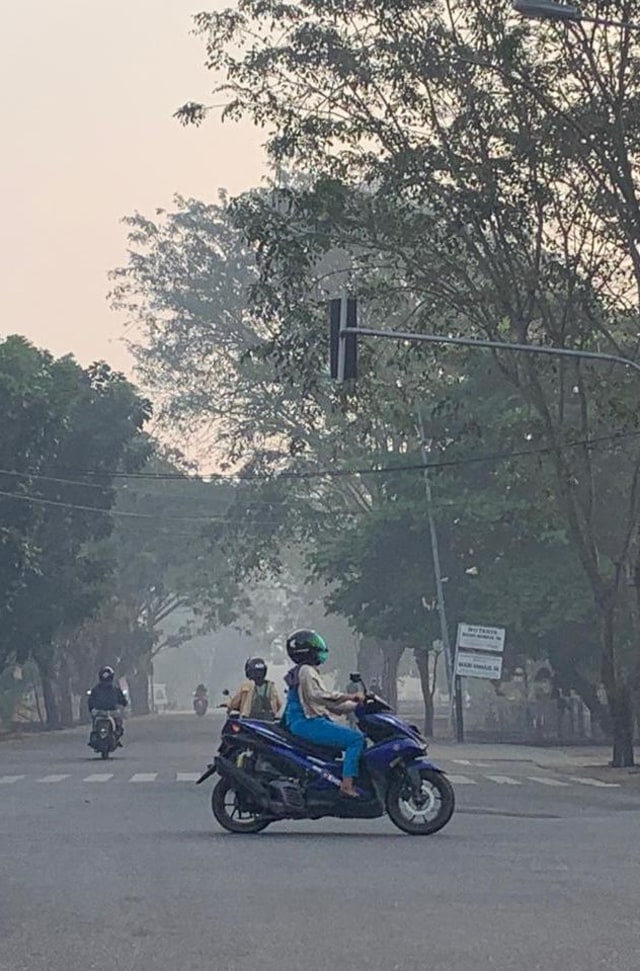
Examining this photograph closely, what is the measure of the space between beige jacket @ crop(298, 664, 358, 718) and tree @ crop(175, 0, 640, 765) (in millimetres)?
16234

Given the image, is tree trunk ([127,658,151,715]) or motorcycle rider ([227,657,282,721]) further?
tree trunk ([127,658,151,715])

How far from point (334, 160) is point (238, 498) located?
35.8 metres

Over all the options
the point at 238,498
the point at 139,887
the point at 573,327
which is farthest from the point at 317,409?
the point at 139,887

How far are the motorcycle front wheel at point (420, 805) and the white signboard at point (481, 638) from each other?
113ft


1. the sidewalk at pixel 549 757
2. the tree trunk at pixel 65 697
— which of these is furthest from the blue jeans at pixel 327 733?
the tree trunk at pixel 65 697

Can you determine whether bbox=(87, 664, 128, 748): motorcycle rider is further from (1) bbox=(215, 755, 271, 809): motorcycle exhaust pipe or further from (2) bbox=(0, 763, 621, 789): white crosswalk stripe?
(1) bbox=(215, 755, 271, 809): motorcycle exhaust pipe

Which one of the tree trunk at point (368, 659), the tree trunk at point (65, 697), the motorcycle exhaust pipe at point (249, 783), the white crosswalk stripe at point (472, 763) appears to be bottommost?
the motorcycle exhaust pipe at point (249, 783)

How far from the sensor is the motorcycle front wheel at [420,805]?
55.3ft

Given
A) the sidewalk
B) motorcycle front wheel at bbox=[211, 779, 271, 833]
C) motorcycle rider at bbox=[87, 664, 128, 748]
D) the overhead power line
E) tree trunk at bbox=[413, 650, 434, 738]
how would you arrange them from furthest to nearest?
1. tree trunk at bbox=[413, 650, 434, 738]
2. the overhead power line
3. motorcycle rider at bbox=[87, 664, 128, 748]
4. the sidewalk
5. motorcycle front wheel at bbox=[211, 779, 271, 833]

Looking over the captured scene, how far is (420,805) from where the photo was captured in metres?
16.9

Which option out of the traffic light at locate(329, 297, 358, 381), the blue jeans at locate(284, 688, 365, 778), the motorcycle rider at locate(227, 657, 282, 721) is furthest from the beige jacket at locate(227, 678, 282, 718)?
the traffic light at locate(329, 297, 358, 381)

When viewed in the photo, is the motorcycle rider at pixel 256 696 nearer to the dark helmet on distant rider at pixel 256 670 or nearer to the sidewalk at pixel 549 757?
the dark helmet on distant rider at pixel 256 670

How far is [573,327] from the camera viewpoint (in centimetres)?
3734

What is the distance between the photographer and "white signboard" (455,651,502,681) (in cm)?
5119
